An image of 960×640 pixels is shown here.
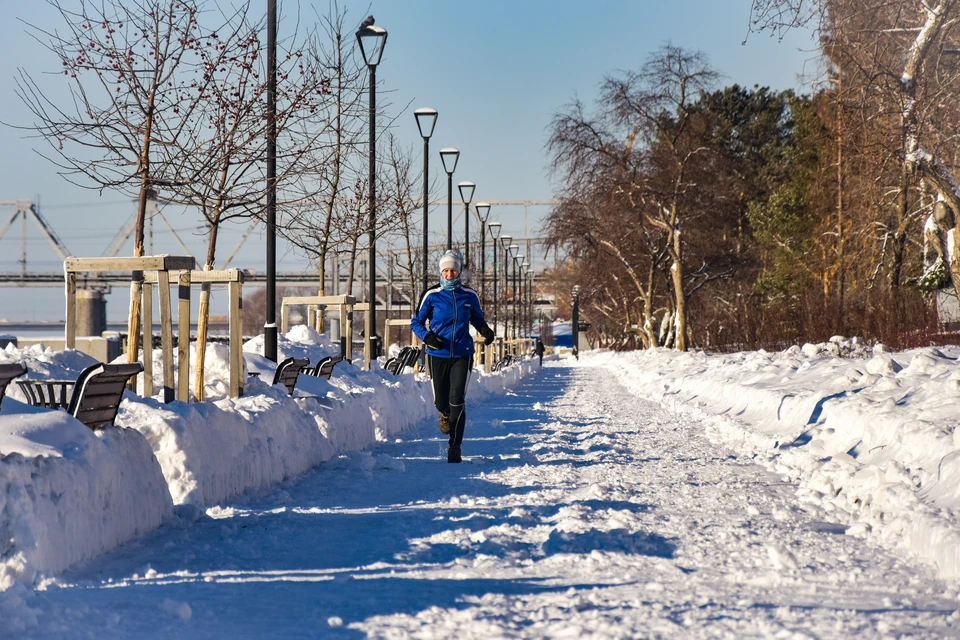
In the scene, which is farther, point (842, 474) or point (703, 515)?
point (842, 474)

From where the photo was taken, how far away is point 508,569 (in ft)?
17.9

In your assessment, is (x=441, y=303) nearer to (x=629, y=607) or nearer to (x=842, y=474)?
(x=842, y=474)

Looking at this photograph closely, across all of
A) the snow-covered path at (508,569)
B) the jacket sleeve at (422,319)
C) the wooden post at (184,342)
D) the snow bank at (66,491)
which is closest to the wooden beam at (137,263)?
the wooden post at (184,342)

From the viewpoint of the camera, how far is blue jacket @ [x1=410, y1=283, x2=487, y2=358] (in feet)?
35.0

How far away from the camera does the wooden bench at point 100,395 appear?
6555 mm

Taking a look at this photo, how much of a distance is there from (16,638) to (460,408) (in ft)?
21.9

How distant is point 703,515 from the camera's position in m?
7.11

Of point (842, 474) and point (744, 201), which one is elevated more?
point (744, 201)

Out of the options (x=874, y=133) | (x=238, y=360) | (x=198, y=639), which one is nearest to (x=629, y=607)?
(x=198, y=639)

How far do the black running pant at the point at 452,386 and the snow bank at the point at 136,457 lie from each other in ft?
2.45

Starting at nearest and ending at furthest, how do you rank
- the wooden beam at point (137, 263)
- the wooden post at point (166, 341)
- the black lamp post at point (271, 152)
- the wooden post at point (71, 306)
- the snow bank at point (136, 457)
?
the snow bank at point (136, 457), the wooden post at point (166, 341), the wooden beam at point (137, 263), the wooden post at point (71, 306), the black lamp post at point (271, 152)

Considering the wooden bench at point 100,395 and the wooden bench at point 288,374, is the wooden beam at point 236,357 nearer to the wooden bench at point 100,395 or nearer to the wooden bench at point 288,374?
the wooden bench at point 288,374

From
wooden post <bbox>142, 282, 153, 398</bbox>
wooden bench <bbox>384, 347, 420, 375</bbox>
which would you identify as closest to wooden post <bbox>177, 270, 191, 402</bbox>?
wooden post <bbox>142, 282, 153, 398</bbox>

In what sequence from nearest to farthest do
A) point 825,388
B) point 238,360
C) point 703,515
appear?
1. point 703,515
2. point 238,360
3. point 825,388
